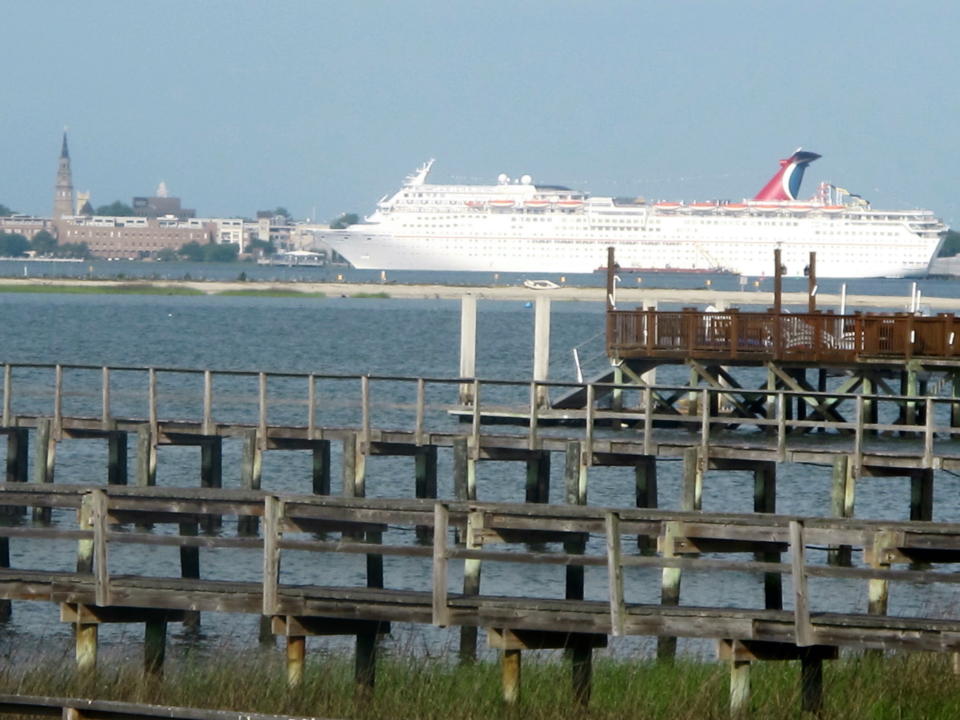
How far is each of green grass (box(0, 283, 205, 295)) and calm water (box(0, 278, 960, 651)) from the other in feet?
2.29

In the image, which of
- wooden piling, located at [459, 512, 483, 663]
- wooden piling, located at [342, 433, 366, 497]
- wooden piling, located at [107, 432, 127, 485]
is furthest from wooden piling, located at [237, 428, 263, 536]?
wooden piling, located at [459, 512, 483, 663]

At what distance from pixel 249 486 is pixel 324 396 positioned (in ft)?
57.7

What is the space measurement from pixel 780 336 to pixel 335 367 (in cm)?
2750

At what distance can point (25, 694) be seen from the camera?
440 inches

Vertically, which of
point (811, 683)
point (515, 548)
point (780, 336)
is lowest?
point (515, 548)

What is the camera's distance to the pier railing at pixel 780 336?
28328mm

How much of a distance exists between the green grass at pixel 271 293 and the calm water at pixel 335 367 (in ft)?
2.10

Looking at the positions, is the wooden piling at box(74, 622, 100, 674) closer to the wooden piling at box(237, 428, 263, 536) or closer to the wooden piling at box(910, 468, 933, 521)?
the wooden piling at box(237, 428, 263, 536)

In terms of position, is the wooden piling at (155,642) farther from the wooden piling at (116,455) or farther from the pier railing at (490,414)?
the wooden piling at (116,455)

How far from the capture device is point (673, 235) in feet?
557

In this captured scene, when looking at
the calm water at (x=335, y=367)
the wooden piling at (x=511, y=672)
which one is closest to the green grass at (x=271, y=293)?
the calm water at (x=335, y=367)

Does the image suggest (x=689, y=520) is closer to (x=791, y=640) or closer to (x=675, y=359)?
(x=791, y=640)

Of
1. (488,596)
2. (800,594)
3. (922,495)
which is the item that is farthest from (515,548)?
(800,594)

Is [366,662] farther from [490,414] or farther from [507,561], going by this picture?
[490,414]
